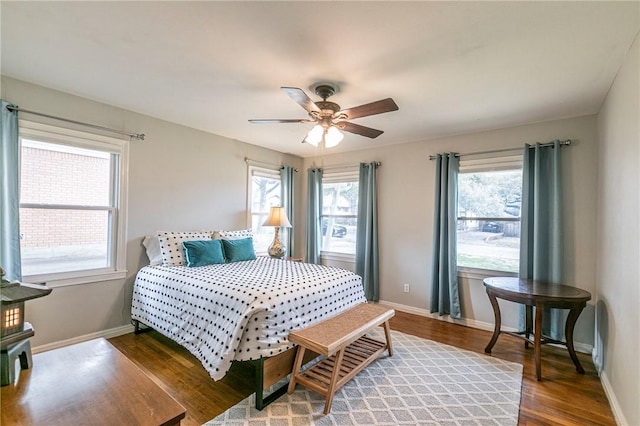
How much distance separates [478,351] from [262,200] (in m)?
3.57

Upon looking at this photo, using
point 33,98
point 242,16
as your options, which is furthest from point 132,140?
point 242,16

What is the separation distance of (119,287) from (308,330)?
2295 mm

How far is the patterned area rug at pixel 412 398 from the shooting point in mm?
1905

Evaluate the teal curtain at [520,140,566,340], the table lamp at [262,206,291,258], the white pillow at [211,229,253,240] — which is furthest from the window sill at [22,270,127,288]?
the teal curtain at [520,140,566,340]

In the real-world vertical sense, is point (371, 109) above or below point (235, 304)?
Result: above

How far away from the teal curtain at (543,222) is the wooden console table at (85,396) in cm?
357

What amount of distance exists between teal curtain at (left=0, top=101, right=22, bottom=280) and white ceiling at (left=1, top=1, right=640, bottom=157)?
0.26 m

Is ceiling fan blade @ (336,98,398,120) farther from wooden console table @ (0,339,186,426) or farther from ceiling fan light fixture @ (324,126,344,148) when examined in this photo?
wooden console table @ (0,339,186,426)

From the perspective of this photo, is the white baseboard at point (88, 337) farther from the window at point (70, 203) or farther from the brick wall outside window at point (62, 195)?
the brick wall outside window at point (62, 195)

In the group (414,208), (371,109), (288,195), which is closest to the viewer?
(371,109)

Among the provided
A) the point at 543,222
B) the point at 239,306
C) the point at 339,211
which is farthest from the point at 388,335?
the point at 339,211

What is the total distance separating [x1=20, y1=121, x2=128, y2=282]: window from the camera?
2625 millimetres

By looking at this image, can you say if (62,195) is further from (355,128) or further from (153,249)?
(355,128)

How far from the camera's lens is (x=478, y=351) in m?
2.94
